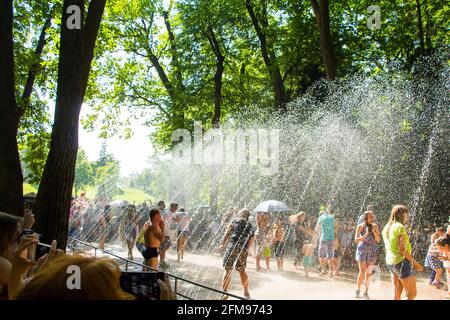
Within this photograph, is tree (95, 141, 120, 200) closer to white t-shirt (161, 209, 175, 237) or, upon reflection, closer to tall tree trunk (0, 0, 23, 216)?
white t-shirt (161, 209, 175, 237)

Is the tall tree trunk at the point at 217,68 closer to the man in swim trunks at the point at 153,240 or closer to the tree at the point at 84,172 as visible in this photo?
the man in swim trunks at the point at 153,240

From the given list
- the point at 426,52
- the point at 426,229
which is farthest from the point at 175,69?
the point at 426,229

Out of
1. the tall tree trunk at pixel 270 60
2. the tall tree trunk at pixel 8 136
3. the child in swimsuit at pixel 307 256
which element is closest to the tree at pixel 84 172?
the tall tree trunk at pixel 270 60

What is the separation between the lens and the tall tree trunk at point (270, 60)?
21317 millimetres

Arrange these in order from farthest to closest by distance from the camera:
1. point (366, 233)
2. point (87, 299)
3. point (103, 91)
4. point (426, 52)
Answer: point (103, 91) → point (426, 52) → point (366, 233) → point (87, 299)

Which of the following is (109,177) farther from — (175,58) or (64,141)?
(64,141)

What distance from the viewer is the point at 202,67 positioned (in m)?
26.0

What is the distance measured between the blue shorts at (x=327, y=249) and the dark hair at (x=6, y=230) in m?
9.06

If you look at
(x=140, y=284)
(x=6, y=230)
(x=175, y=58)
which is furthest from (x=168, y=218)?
(x=175, y=58)

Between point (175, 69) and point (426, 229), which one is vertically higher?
point (175, 69)

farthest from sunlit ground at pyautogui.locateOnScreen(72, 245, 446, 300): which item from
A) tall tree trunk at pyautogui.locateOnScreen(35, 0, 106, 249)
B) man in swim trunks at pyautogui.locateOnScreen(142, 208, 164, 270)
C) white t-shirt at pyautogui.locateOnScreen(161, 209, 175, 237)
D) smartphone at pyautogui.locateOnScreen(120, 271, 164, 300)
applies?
smartphone at pyautogui.locateOnScreen(120, 271, 164, 300)

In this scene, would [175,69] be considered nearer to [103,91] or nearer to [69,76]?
[103,91]
